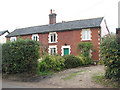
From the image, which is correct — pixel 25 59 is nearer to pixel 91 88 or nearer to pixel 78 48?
pixel 91 88

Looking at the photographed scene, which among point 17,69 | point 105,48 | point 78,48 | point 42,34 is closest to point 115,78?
point 105,48

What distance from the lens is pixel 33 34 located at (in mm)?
25188

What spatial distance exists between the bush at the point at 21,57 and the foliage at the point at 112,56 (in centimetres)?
531

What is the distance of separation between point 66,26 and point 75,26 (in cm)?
179

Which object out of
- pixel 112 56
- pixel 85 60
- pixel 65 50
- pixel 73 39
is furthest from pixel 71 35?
pixel 112 56

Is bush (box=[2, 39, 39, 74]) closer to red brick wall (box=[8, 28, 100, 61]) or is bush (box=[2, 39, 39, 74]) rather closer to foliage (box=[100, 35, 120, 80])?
foliage (box=[100, 35, 120, 80])

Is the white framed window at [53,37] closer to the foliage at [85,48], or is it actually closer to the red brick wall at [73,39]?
the red brick wall at [73,39]

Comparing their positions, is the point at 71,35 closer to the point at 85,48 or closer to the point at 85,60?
the point at 85,48

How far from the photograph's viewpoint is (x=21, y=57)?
10.6 meters

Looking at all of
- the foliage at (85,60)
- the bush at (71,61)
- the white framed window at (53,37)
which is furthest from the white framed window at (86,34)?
the bush at (71,61)

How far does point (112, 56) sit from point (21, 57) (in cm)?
657

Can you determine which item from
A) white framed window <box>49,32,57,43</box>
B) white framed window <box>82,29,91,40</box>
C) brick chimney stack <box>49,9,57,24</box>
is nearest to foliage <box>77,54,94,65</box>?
white framed window <box>82,29,91,40</box>

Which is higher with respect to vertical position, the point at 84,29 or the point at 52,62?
the point at 84,29

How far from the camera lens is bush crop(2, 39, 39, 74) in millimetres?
10672
